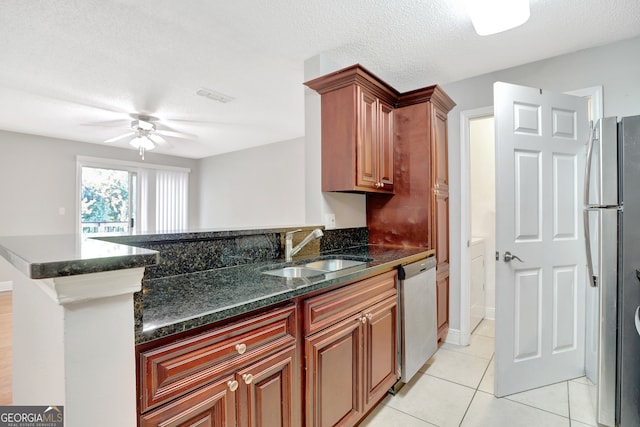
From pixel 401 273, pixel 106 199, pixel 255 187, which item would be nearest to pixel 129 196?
pixel 106 199

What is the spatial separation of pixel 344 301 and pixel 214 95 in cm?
273

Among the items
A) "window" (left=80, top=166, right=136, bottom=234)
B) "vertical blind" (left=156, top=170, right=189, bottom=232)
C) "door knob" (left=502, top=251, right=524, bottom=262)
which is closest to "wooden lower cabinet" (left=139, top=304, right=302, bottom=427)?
"door knob" (left=502, top=251, right=524, bottom=262)

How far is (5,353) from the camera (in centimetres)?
249

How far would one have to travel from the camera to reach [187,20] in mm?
1986

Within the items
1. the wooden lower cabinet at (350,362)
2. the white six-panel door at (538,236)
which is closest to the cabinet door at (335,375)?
the wooden lower cabinet at (350,362)

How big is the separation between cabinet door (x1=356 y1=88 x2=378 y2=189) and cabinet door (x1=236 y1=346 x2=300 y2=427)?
1.31 meters

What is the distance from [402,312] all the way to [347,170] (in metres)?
0.99

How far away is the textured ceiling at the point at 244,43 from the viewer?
1.87 meters

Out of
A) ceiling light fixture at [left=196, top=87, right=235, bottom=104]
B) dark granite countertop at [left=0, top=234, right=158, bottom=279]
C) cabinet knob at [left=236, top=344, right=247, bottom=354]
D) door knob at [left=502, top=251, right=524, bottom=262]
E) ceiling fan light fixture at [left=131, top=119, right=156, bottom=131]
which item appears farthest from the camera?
ceiling fan light fixture at [left=131, top=119, right=156, bottom=131]

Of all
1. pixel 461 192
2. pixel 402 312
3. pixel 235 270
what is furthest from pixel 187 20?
pixel 461 192

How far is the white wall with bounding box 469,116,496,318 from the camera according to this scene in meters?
3.44

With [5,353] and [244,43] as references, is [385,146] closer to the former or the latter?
[244,43]

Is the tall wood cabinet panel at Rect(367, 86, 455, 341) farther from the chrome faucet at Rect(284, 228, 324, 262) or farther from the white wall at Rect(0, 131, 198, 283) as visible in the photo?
the white wall at Rect(0, 131, 198, 283)

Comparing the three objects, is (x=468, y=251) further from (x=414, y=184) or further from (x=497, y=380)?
(x=497, y=380)
